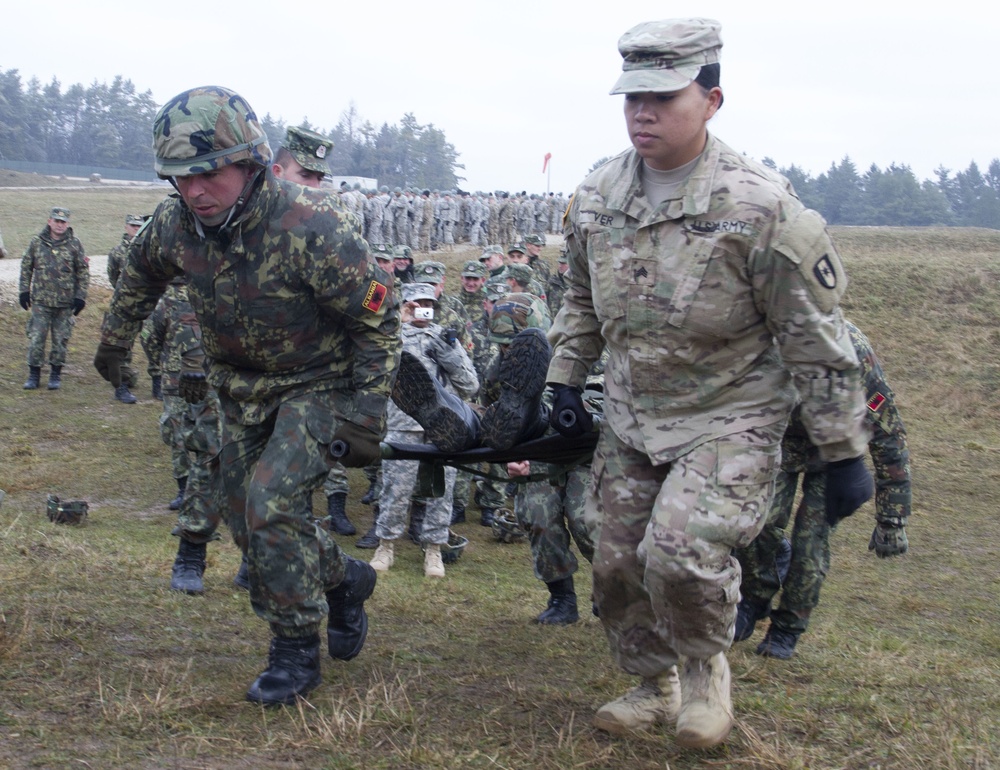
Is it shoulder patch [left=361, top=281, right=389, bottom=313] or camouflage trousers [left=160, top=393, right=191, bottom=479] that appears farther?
camouflage trousers [left=160, top=393, right=191, bottom=479]

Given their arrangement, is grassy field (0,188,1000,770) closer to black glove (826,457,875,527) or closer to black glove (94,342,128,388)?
black glove (826,457,875,527)

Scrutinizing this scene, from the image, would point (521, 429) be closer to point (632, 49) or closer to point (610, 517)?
point (610, 517)

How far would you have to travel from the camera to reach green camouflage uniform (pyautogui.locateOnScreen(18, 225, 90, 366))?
15.0 meters

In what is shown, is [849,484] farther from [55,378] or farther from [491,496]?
[55,378]

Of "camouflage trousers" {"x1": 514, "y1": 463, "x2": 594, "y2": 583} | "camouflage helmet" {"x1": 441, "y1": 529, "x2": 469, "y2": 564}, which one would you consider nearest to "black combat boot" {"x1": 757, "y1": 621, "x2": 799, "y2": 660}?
"camouflage trousers" {"x1": 514, "y1": 463, "x2": 594, "y2": 583}

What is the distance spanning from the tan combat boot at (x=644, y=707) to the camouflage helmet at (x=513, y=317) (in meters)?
3.06

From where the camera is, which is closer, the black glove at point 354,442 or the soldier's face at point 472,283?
the black glove at point 354,442

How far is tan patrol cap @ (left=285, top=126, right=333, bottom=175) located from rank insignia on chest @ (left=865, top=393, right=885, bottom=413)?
13.3 ft

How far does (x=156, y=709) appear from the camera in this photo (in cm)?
414

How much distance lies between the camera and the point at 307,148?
7.82m

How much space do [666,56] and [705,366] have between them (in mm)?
1049

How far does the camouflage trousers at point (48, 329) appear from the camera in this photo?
49.8ft

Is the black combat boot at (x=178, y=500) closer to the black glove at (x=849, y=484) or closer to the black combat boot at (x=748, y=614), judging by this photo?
the black combat boot at (x=748, y=614)

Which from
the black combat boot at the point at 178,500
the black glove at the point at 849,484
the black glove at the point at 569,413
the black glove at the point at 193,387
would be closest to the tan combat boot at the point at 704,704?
the black glove at the point at 849,484
